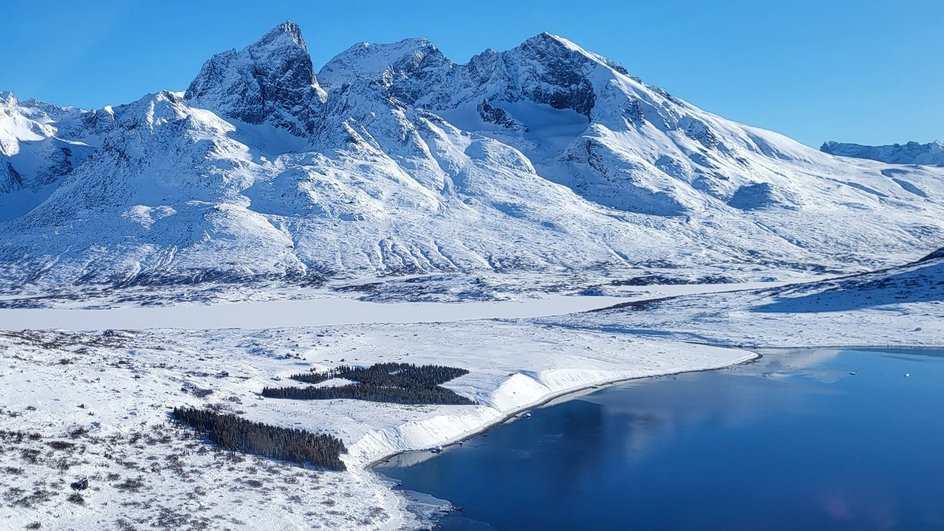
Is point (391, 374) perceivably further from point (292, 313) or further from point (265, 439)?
point (292, 313)

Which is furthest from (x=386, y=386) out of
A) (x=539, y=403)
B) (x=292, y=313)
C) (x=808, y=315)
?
(x=292, y=313)

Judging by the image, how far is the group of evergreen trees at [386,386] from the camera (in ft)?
139

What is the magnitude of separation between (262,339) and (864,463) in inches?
1970

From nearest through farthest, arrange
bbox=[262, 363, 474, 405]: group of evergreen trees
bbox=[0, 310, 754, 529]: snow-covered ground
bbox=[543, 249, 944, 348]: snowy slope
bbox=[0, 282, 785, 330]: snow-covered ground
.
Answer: bbox=[0, 310, 754, 529]: snow-covered ground, bbox=[262, 363, 474, 405]: group of evergreen trees, bbox=[543, 249, 944, 348]: snowy slope, bbox=[0, 282, 785, 330]: snow-covered ground

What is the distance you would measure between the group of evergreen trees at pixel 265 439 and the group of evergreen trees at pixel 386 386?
8.22 metres

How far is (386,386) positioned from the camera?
46.5 meters

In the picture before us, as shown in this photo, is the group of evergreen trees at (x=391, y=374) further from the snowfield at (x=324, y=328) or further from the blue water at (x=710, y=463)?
the blue water at (x=710, y=463)

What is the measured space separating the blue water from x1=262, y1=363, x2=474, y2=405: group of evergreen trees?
511 cm

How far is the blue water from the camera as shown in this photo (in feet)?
89.2

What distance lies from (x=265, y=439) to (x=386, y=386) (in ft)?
49.0

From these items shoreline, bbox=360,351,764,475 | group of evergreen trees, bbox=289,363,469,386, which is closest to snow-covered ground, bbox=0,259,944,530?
shoreline, bbox=360,351,764,475

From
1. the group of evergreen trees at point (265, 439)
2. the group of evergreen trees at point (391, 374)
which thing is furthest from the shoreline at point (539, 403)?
the group of evergreen trees at point (391, 374)

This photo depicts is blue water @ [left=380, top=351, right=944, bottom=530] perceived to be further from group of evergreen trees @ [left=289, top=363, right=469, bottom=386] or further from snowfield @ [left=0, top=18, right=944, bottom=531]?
group of evergreen trees @ [left=289, top=363, right=469, bottom=386]

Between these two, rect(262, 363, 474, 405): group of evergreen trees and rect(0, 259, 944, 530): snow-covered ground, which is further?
rect(262, 363, 474, 405): group of evergreen trees
